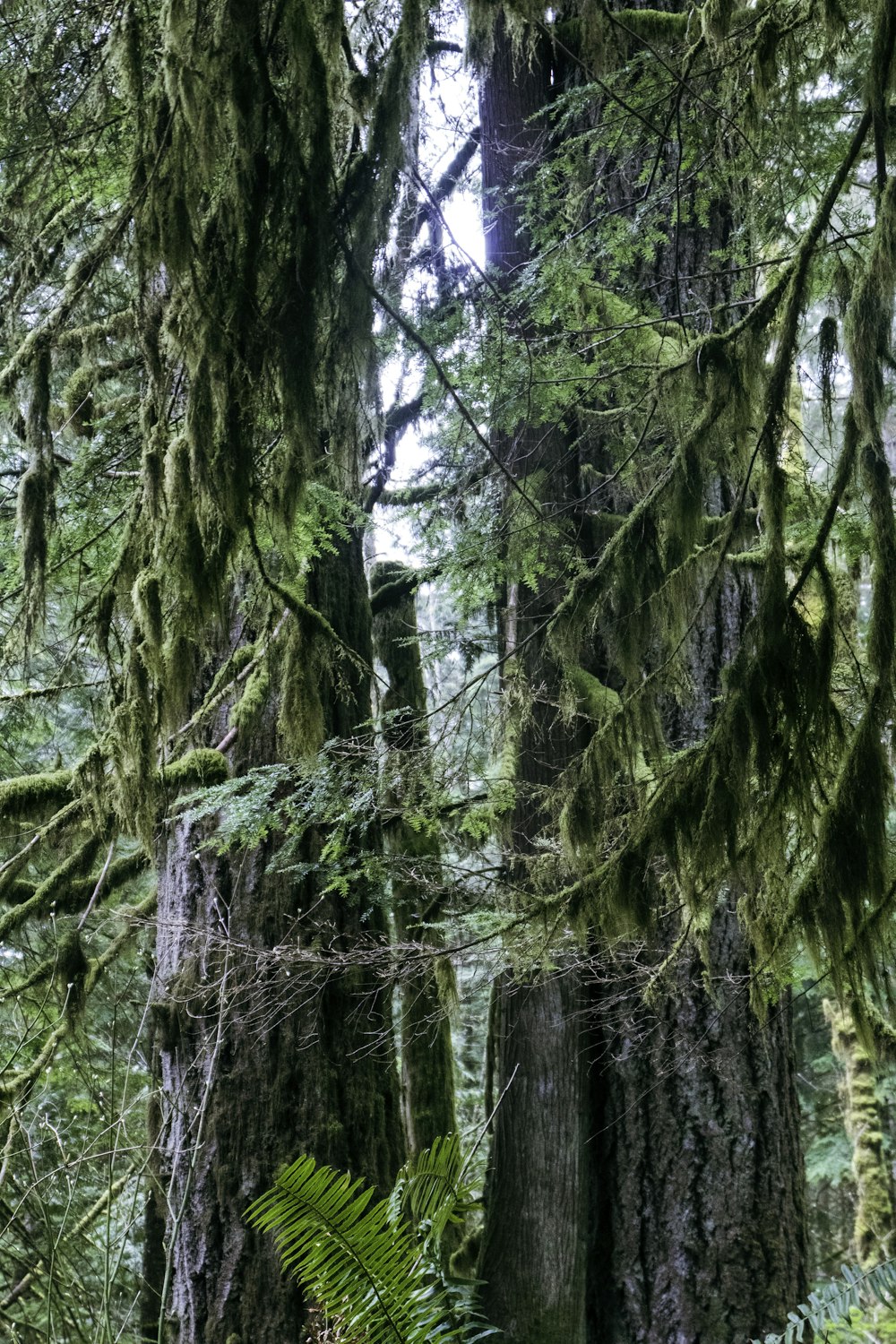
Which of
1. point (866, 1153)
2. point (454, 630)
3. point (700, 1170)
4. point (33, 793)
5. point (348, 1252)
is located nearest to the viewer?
point (348, 1252)

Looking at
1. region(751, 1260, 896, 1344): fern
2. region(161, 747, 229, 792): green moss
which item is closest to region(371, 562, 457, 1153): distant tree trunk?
region(161, 747, 229, 792): green moss

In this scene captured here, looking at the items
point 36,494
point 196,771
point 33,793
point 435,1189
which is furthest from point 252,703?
point 36,494

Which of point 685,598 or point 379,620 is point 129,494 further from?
point 379,620

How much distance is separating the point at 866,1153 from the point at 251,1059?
18.8ft

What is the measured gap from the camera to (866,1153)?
8.26 m

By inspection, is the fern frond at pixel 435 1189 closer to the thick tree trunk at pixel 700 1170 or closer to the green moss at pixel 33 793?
the thick tree trunk at pixel 700 1170

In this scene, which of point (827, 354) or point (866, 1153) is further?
point (866, 1153)

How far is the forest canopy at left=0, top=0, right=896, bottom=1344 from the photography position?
2.35 m

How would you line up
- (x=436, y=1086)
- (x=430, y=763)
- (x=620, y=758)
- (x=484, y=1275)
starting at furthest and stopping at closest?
(x=436, y=1086)
(x=484, y=1275)
(x=430, y=763)
(x=620, y=758)

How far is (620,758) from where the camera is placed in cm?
305

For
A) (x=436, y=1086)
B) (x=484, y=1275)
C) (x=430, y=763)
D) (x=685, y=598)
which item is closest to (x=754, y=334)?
(x=685, y=598)

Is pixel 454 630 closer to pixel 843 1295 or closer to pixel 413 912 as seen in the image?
pixel 413 912

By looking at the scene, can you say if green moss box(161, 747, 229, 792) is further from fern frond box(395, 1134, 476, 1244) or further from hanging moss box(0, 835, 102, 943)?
fern frond box(395, 1134, 476, 1244)

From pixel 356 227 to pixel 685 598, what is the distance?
1262mm
